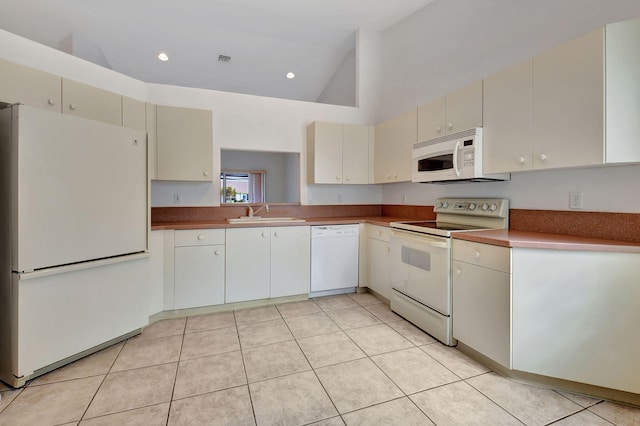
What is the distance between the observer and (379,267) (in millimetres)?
3229

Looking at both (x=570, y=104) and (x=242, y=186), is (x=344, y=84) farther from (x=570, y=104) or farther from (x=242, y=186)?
(x=570, y=104)

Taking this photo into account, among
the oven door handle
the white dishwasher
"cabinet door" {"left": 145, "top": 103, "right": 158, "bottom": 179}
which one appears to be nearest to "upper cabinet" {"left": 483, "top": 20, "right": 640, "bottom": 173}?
the oven door handle

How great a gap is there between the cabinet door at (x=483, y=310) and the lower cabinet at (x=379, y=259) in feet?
3.05

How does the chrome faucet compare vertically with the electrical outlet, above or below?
below

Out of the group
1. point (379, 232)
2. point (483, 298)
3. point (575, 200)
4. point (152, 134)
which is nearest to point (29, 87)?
point (152, 134)

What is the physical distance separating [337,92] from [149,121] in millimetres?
3115

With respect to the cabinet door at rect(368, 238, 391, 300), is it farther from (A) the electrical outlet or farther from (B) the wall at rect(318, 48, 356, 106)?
(B) the wall at rect(318, 48, 356, 106)

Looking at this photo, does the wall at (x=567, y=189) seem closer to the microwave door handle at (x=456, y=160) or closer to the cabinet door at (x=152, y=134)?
the microwave door handle at (x=456, y=160)

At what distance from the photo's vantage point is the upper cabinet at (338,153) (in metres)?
3.54

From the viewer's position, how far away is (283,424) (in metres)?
1.47

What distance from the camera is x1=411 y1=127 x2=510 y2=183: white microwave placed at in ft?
7.51

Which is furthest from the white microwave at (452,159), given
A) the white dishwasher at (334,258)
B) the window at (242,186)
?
the window at (242,186)

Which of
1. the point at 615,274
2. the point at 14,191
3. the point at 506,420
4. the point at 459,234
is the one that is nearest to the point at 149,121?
the point at 14,191

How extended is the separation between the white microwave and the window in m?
1.90
